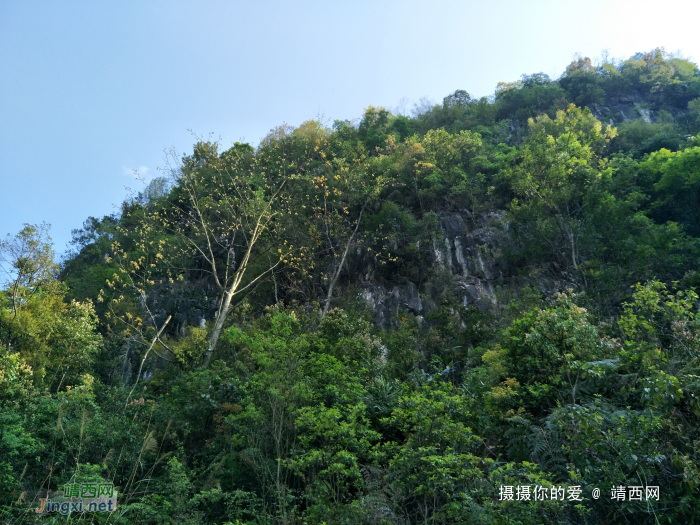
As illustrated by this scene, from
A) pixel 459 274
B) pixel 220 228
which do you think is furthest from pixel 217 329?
pixel 459 274

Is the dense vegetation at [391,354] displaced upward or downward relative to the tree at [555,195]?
downward

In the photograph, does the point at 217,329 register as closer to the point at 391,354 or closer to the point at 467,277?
the point at 391,354

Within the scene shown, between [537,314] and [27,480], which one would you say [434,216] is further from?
[27,480]

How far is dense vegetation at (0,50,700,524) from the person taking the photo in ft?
14.8

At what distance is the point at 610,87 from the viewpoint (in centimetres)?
3325

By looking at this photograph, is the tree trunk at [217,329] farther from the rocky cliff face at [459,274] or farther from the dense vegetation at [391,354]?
the rocky cliff face at [459,274]

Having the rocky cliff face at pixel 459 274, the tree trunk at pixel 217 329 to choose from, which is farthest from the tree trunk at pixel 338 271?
the tree trunk at pixel 217 329

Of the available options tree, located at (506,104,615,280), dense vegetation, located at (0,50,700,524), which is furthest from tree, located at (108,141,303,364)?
tree, located at (506,104,615,280)

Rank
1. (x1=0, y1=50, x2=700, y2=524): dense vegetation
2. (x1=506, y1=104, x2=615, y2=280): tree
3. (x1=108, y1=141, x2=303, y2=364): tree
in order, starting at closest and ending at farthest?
(x1=0, y1=50, x2=700, y2=524): dense vegetation, (x1=108, y1=141, x2=303, y2=364): tree, (x1=506, y1=104, x2=615, y2=280): tree

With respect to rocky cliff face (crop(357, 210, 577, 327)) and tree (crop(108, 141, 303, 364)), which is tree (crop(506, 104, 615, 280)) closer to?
rocky cliff face (crop(357, 210, 577, 327))

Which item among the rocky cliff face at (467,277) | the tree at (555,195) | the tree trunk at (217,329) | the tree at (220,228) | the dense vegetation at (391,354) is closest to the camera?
the dense vegetation at (391,354)

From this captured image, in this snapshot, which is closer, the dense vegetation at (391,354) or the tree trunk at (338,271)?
the dense vegetation at (391,354)

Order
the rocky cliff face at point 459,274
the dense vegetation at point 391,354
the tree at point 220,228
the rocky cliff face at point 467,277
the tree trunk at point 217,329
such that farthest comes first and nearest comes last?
the rocky cliff face at point 459,274, the rocky cliff face at point 467,277, the tree at point 220,228, the tree trunk at point 217,329, the dense vegetation at point 391,354

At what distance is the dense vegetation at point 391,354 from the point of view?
4.51 m
